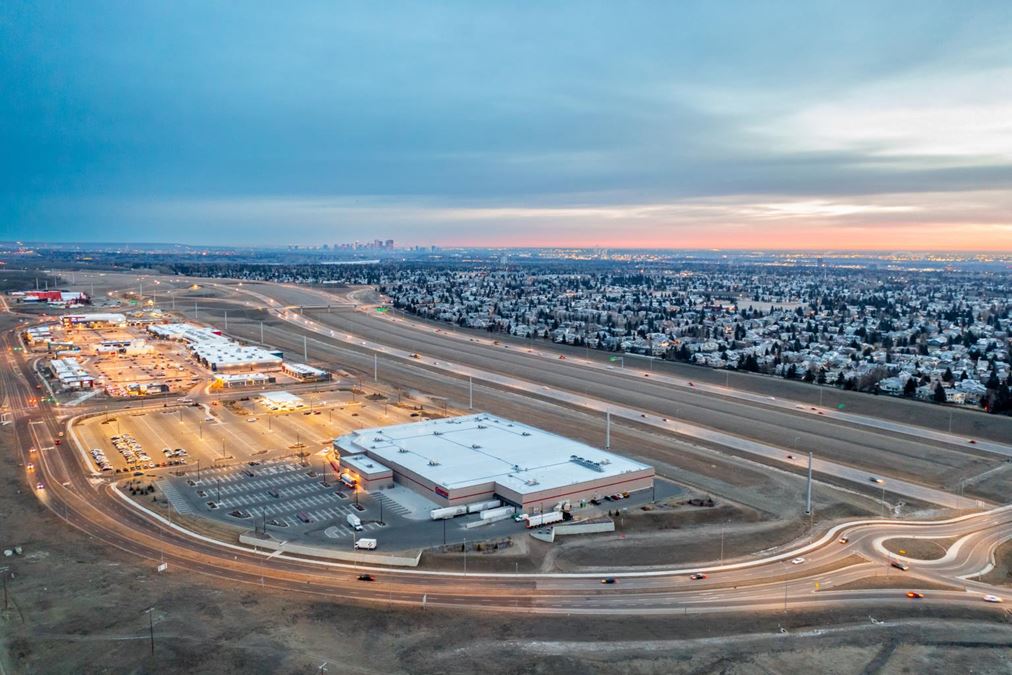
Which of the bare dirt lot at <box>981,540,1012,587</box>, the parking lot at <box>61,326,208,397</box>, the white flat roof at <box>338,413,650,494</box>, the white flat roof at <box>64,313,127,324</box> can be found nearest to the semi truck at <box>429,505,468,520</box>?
the white flat roof at <box>338,413,650,494</box>

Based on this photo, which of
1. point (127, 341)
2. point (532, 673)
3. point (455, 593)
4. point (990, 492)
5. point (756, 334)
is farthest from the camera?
point (756, 334)

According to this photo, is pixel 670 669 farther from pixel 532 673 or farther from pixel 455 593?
pixel 455 593

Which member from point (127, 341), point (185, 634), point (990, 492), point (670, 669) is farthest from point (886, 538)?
point (127, 341)

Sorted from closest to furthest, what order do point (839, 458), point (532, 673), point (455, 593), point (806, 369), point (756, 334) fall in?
point (532, 673) → point (455, 593) → point (839, 458) → point (806, 369) → point (756, 334)

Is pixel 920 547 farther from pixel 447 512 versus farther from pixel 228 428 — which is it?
pixel 228 428

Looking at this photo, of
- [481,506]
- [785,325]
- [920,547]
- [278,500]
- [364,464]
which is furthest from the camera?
[785,325]

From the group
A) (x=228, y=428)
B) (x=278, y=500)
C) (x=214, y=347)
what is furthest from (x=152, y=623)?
(x=214, y=347)

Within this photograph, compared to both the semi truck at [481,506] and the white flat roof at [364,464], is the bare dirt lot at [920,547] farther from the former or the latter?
the white flat roof at [364,464]
